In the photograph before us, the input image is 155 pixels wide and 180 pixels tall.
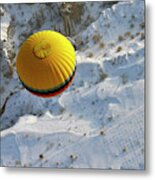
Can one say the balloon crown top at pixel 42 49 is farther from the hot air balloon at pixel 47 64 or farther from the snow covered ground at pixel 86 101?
the snow covered ground at pixel 86 101

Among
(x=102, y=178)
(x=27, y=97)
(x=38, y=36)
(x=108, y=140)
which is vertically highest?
(x=38, y=36)

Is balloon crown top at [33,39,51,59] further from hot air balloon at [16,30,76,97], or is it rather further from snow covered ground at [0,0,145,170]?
snow covered ground at [0,0,145,170]

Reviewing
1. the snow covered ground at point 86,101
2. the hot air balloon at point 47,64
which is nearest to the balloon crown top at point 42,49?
the hot air balloon at point 47,64

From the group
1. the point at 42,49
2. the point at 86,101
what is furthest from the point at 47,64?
the point at 86,101

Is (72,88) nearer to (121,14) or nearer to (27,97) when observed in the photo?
(27,97)

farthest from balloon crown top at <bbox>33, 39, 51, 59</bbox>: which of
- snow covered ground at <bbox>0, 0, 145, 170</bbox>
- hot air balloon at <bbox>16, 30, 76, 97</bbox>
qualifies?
snow covered ground at <bbox>0, 0, 145, 170</bbox>

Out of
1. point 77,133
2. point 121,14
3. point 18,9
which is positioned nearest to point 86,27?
point 121,14
